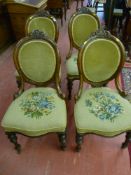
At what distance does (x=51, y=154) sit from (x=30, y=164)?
0.20 m

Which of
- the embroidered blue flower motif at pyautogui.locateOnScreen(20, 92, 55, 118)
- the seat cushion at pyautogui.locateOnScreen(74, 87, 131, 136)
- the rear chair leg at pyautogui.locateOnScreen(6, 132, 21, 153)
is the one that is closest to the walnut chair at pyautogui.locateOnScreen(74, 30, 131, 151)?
the seat cushion at pyautogui.locateOnScreen(74, 87, 131, 136)

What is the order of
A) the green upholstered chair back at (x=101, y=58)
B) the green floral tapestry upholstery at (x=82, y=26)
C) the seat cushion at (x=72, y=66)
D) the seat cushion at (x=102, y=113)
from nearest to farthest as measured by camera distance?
the seat cushion at (x=102, y=113) → the green upholstered chair back at (x=101, y=58) → the seat cushion at (x=72, y=66) → the green floral tapestry upholstery at (x=82, y=26)

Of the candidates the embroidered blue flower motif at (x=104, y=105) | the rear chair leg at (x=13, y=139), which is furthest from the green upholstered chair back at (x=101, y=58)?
the rear chair leg at (x=13, y=139)

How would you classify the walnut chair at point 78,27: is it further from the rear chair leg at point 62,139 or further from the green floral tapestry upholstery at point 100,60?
the rear chair leg at point 62,139

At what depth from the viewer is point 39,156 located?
1.56 meters

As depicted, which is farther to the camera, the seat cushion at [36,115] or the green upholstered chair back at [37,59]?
the green upholstered chair back at [37,59]

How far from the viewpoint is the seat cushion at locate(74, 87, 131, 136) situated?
1280mm

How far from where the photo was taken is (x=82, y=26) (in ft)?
6.43

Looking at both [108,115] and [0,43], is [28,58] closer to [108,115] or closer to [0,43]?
[108,115]

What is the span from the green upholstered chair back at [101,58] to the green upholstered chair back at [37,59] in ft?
0.79

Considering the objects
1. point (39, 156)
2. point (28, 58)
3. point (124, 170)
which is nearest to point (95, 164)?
point (124, 170)

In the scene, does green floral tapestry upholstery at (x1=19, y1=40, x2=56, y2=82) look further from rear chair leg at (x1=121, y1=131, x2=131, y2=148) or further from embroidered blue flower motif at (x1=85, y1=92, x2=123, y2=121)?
rear chair leg at (x1=121, y1=131, x2=131, y2=148)

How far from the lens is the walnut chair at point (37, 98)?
130 centimetres

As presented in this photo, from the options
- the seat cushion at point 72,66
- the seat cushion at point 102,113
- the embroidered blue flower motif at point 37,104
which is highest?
the seat cushion at point 72,66
